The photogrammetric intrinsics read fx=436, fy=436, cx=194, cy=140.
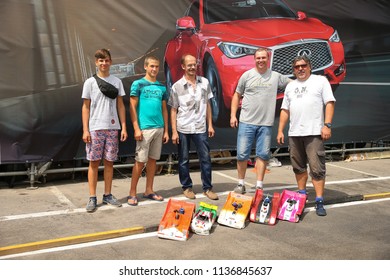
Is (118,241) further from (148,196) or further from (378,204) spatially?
(378,204)

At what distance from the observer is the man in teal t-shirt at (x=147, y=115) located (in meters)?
5.29

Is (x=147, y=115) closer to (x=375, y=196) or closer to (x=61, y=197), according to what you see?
(x=61, y=197)

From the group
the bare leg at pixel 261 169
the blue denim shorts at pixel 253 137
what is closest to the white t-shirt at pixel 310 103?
the blue denim shorts at pixel 253 137

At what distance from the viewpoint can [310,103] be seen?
5207mm

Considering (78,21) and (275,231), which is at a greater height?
(78,21)

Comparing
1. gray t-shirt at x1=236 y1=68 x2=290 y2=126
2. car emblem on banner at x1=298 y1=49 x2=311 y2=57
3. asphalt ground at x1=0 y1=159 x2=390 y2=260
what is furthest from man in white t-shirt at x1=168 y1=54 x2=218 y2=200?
car emblem on banner at x1=298 y1=49 x2=311 y2=57

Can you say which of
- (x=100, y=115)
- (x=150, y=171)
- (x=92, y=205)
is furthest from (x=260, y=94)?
(x=92, y=205)

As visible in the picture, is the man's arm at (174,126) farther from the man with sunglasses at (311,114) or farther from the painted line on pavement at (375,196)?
the painted line on pavement at (375,196)

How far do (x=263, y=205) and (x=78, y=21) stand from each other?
145 inches

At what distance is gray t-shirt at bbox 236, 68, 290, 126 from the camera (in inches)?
223

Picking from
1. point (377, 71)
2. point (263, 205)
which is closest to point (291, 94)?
point (263, 205)

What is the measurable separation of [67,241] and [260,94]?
2.99 metres

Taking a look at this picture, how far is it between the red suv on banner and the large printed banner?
17 mm

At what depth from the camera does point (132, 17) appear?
6.64m
